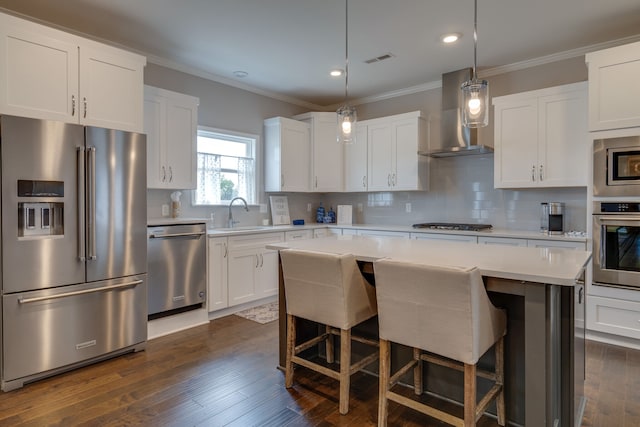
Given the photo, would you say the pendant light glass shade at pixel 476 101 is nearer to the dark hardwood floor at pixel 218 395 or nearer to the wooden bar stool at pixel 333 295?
the wooden bar stool at pixel 333 295

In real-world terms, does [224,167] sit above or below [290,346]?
above

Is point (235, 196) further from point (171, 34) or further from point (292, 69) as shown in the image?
point (171, 34)

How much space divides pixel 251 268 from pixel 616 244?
343 centimetres

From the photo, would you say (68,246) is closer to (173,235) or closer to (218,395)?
(173,235)

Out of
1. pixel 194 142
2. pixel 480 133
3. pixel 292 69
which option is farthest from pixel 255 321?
pixel 480 133

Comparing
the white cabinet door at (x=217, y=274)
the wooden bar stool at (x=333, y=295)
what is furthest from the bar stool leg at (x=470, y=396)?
the white cabinet door at (x=217, y=274)

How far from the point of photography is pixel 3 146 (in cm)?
236

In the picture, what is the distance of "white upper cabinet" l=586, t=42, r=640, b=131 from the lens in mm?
3023

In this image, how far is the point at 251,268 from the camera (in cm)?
418

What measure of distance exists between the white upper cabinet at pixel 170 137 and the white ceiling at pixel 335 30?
0.52 meters

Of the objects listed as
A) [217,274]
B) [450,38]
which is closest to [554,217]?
[450,38]

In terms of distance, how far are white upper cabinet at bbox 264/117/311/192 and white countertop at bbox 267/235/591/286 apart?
2247 millimetres

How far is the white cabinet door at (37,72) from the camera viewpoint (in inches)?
96.0

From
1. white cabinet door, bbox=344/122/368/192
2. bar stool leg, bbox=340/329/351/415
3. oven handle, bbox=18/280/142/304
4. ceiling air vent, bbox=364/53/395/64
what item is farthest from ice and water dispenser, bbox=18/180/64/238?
white cabinet door, bbox=344/122/368/192
